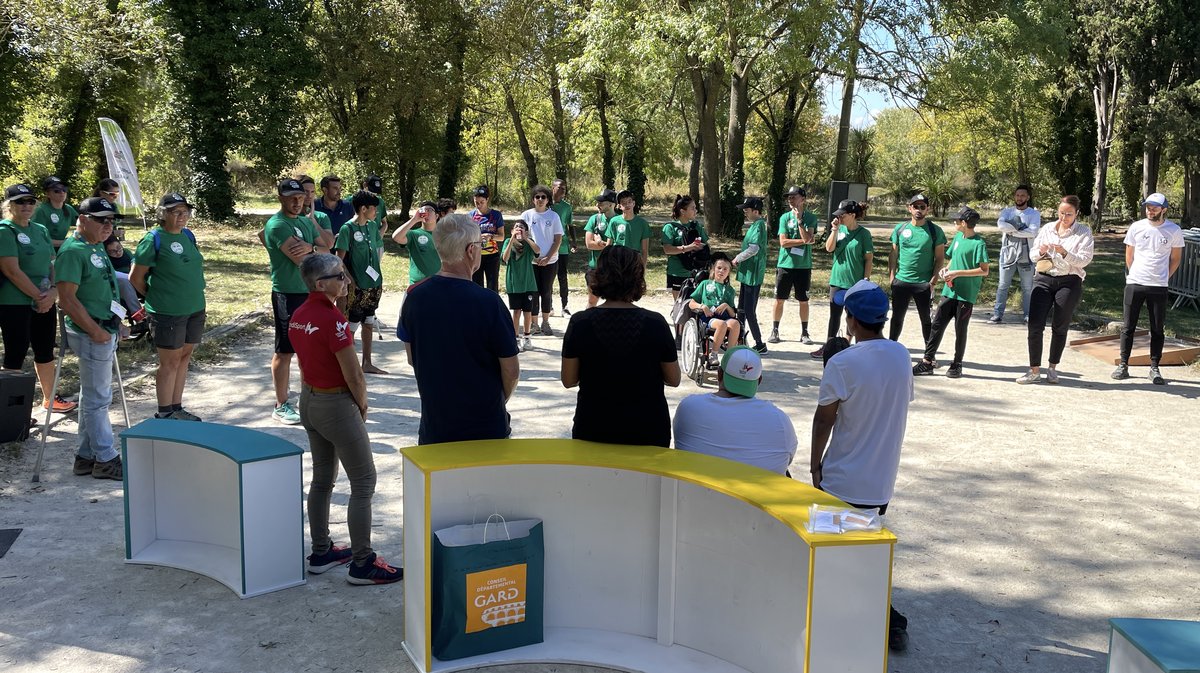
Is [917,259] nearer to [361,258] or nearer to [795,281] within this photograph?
[795,281]

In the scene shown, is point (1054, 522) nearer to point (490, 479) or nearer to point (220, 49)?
point (490, 479)

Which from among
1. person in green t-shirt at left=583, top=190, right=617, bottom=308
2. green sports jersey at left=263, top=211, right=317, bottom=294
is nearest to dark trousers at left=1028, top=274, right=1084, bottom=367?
person in green t-shirt at left=583, top=190, right=617, bottom=308

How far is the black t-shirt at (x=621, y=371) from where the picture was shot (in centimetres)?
423

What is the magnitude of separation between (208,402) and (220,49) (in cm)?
1890

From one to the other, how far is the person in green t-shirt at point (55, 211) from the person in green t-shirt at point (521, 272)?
15.1ft

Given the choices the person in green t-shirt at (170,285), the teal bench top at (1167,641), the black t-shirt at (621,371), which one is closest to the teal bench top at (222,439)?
the black t-shirt at (621,371)

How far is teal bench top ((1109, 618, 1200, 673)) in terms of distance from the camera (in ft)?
8.90

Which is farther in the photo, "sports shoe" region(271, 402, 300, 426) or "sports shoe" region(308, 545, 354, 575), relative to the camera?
"sports shoe" region(271, 402, 300, 426)

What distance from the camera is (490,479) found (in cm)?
407

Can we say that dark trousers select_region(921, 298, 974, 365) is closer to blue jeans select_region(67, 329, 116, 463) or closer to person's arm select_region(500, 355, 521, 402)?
person's arm select_region(500, 355, 521, 402)

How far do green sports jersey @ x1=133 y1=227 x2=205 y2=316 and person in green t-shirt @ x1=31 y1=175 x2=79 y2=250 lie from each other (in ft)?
11.2

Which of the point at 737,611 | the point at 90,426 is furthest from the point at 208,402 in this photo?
the point at 737,611

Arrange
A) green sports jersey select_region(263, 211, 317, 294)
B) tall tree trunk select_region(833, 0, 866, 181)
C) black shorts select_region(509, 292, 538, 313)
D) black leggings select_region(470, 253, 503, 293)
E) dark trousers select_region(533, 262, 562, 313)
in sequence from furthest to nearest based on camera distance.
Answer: tall tree trunk select_region(833, 0, 866, 181) → dark trousers select_region(533, 262, 562, 313) → black leggings select_region(470, 253, 503, 293) → black shorts select_region(509, 292, 538, 313) → green sports jersey select_region(263, 211, 317, 294)

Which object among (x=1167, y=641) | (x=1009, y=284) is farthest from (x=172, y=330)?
(x=1009, y=284)
